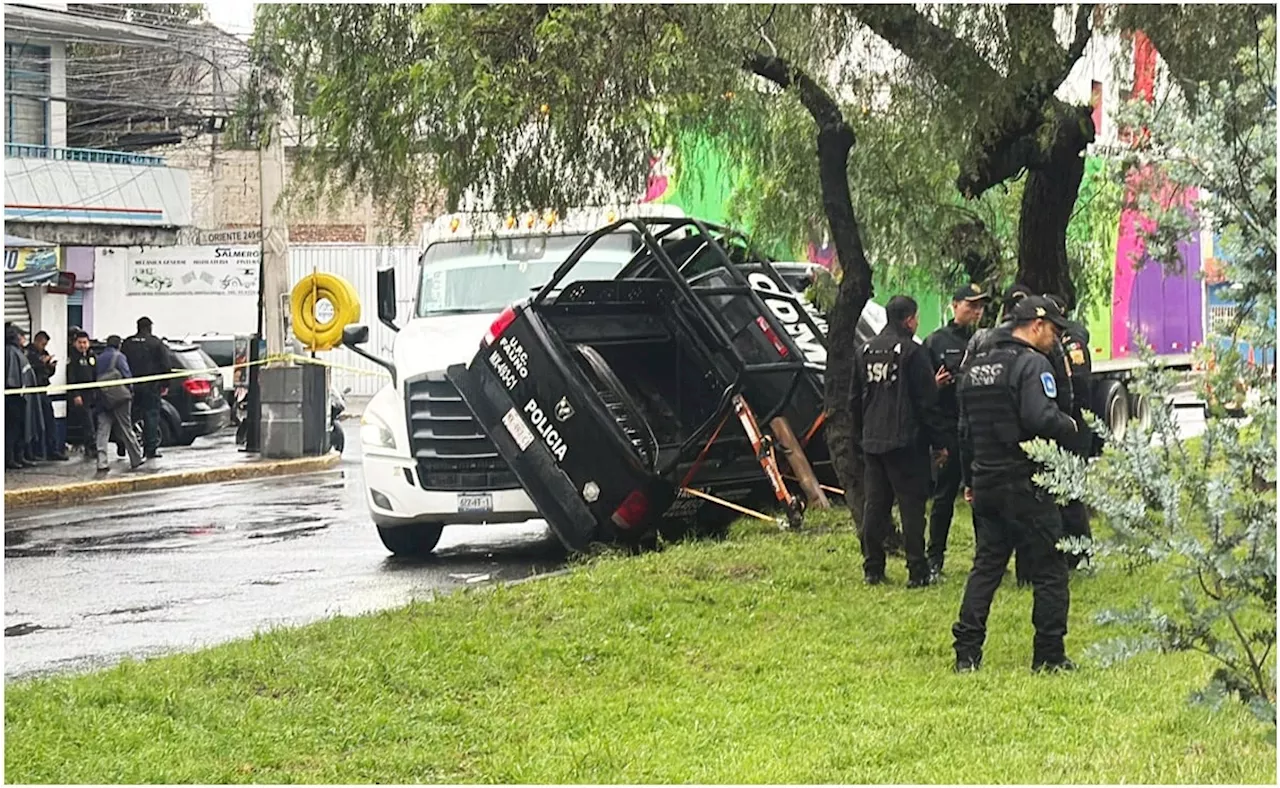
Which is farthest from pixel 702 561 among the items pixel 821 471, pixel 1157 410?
pixel 1157 410

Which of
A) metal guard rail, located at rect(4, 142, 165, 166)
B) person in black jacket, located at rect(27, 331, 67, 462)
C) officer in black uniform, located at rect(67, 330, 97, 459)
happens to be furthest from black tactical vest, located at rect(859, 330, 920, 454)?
metal guard rail, located at rect(4, 142, 165, 166)

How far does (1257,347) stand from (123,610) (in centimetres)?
772

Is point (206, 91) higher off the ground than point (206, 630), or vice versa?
point (206, 91)

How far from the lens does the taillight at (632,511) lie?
1147 centimetres

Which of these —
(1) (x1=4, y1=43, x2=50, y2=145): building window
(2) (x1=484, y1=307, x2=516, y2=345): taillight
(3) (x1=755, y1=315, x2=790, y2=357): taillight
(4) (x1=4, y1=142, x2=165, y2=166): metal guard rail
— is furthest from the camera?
(4) (x1=4, y1=142, x2=165, y2=166): metal guard rail

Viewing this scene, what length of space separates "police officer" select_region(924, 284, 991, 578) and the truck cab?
9.36 ft

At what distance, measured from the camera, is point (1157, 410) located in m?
4.84

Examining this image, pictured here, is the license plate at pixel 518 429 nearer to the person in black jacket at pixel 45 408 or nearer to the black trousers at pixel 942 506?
the black trousers at pixel 942 506

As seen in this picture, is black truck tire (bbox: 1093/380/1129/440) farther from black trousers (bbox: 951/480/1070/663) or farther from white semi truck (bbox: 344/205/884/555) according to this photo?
black trousers (bbox: 951/480/1070/663)

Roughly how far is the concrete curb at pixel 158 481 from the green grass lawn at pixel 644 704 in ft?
32.0

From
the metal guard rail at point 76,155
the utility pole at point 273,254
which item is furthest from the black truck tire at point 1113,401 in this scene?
the metal guard rail at point 76,155

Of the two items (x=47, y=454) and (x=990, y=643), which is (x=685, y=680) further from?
(x=47, y=454)

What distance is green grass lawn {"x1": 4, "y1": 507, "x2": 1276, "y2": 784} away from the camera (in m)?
5.84

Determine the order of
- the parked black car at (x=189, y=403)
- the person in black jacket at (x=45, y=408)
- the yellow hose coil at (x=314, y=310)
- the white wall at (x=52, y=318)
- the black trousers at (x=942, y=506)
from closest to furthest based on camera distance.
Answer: the black trousers at (x=942, y=506) < the person in black jacket at (x=45, y=408) < the yellow hose coil at (x=314, y=310) < the parked black car at (x=189, y=403) < the white wall at (x=52, y=318)
